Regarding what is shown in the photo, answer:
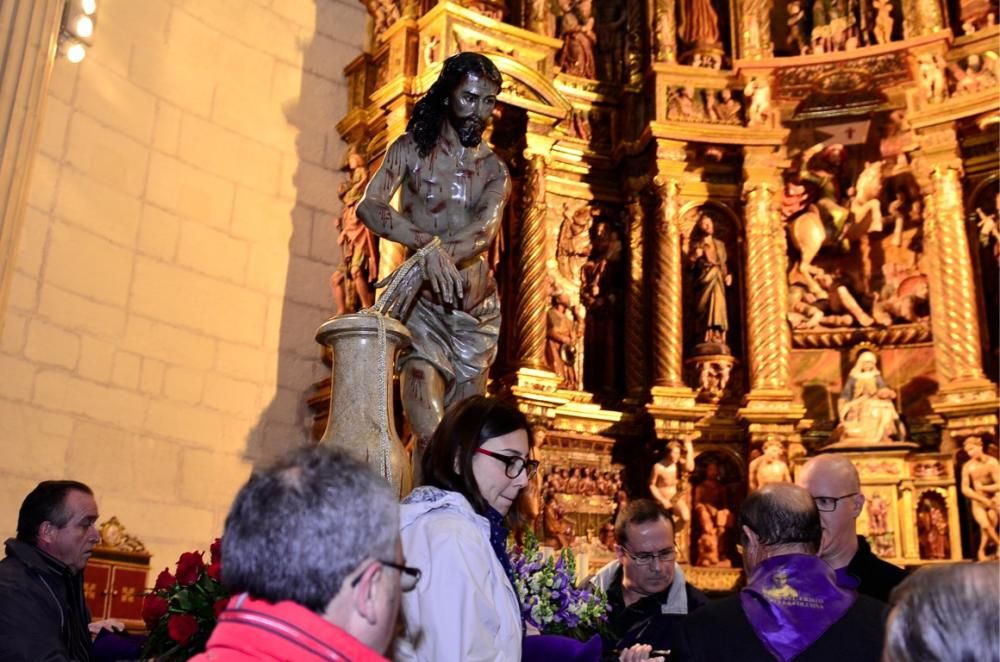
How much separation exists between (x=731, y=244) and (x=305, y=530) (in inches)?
383

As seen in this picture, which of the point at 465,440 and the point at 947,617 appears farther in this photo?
the point at 465,440

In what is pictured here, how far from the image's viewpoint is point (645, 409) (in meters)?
9.49

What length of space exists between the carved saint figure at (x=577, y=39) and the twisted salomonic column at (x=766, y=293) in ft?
7.76

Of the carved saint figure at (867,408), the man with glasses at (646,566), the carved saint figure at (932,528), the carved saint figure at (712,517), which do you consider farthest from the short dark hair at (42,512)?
the carved saint figure at (932,528)

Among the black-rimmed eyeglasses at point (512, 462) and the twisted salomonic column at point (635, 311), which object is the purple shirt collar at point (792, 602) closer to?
the black-rimmed eyeglasses at point (512, 462)

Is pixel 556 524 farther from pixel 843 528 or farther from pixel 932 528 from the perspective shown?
pixel 843 528

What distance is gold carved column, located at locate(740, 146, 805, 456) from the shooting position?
377 inches

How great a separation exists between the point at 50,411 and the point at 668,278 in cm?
585

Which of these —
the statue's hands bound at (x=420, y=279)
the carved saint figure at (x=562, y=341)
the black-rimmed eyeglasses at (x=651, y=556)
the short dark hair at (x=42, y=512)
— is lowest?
the black-rimmed eyeglasses at (x=651, y=556)

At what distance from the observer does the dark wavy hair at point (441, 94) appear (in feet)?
15.3

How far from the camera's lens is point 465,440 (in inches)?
105

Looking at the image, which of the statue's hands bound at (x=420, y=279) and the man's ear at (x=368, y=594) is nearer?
the man's ear at (x=368, y=594)

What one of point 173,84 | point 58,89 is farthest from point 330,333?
point 173,84

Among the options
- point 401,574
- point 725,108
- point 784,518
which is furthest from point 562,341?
point 401,574
